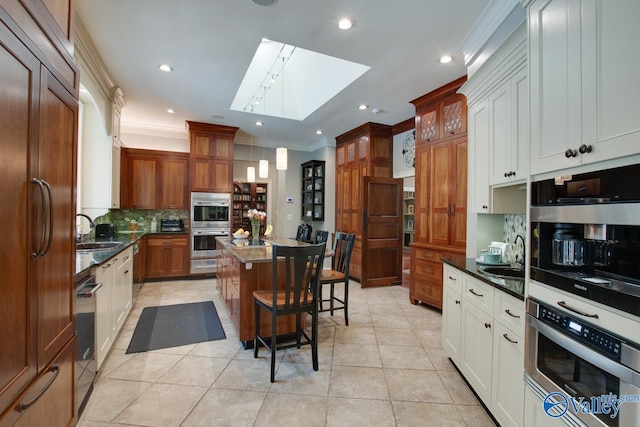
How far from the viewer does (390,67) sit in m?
3.38

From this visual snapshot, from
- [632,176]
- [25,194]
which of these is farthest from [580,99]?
[25,194]

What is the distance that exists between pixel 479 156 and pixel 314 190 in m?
4.60

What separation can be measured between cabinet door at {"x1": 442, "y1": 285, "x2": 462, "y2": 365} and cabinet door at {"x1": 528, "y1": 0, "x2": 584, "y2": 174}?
1.30m

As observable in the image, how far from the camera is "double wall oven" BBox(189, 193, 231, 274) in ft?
18.7

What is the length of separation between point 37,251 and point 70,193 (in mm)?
447

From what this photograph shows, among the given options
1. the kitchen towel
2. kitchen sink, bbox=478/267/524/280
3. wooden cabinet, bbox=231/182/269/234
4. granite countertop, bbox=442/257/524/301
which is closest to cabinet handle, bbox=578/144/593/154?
granite countertop, bbox=442/257/524/301

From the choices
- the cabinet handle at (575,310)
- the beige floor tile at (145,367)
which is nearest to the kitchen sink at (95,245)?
the beige floor tile at (145,367)

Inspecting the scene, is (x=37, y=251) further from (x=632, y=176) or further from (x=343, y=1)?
(x=343, y=1)

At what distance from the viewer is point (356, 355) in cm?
281

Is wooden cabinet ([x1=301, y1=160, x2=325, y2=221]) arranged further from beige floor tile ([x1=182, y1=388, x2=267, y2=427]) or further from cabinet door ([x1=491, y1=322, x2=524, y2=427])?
cabinet door ([x1=491, y1=322, x2=524, y2=427])

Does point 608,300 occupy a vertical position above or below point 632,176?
below

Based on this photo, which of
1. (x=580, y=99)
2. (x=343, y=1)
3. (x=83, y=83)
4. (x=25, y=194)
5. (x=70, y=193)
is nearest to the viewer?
(x=25, y=194)

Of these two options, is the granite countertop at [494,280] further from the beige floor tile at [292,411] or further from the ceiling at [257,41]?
the ceiling at [257,41]

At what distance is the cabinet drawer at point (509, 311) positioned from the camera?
162 centimetres
